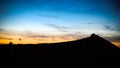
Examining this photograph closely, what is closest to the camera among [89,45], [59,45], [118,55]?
[118,55]

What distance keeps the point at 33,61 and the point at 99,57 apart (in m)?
4.20

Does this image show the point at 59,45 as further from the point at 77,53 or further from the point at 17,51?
the point at 17,51

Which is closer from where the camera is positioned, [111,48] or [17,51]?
[111,48]

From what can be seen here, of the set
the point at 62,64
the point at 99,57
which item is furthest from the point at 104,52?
the point at 62,64

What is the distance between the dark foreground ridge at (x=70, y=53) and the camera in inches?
397

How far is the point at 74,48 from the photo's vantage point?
35.5ft

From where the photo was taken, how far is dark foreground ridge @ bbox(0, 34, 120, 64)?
10.1 metres

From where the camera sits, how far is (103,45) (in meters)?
10.5

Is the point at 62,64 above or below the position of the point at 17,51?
below

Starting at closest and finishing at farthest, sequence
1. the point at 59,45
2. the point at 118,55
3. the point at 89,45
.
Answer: the point at 118,55 → the point at 89,45 → the point at 59,45

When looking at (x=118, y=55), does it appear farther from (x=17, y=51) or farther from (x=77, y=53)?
(x=17, y=51)

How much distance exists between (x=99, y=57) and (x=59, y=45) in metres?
2.91

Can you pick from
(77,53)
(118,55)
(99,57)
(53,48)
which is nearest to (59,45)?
(53,48)

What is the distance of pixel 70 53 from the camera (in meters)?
10.5
